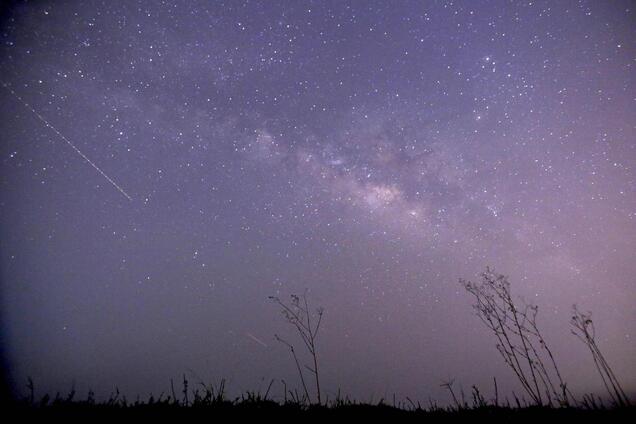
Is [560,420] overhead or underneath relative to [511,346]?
underneath

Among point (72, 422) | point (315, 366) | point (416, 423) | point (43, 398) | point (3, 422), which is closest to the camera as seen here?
point (3, 422)

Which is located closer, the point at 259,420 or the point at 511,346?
the point at 259,420

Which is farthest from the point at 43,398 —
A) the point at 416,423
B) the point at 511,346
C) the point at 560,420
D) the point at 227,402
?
the point at 511,346

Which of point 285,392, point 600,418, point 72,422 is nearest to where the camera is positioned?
point 72,422

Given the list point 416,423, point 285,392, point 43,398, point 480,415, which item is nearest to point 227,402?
point 285,392

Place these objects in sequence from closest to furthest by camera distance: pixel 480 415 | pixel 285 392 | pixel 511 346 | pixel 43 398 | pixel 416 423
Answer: pixel 43 398 < pixel 416 423 < pixel 480 415 < pixel 285 392 < pixel 511 346

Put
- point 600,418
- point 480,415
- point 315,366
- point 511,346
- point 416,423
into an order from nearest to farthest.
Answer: point 600,418 → point 416,423 → point 480,415 → point 511,346 → point 315,366

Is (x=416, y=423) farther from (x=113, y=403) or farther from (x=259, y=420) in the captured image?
(x=113, y=403)

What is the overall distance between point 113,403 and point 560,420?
6024 mm

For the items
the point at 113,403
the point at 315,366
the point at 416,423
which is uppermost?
the point at 315,366

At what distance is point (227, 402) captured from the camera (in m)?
4.89

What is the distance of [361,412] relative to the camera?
16.4 feet

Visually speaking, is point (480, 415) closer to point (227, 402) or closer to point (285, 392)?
point (285, 392)

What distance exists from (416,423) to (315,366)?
3628 mm
